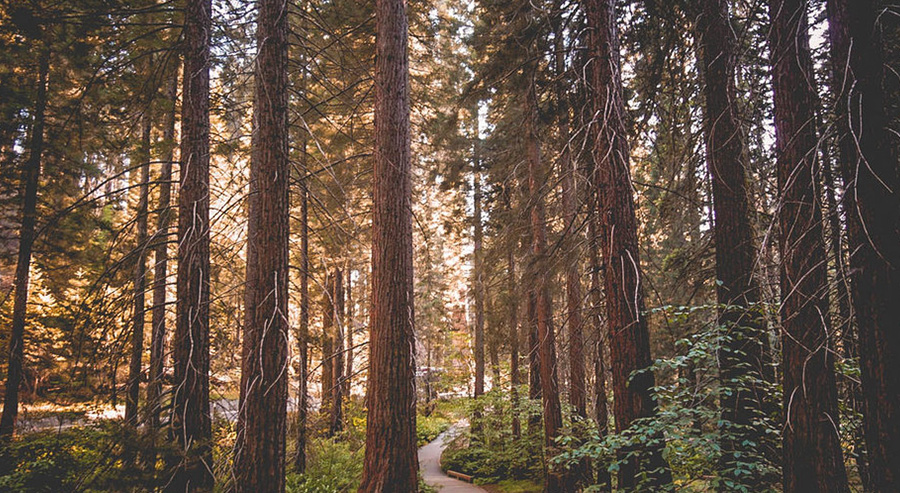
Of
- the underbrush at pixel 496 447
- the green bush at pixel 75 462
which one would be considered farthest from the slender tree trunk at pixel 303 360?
the underbrush at pixel 496 447

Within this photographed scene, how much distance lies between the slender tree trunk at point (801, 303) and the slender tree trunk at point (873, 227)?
405 millimetres

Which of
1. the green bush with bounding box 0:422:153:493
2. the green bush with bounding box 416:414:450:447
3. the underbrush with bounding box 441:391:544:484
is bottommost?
the green bush with bounding box 416:414:450:447

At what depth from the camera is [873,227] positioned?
2941 mm

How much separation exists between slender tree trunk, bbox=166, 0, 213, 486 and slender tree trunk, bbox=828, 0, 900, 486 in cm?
591

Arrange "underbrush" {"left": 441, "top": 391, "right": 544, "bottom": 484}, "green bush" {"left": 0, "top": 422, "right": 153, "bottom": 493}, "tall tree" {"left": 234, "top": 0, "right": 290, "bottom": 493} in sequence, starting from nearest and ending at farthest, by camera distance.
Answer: "green bush" {"left": 0, "top": 422, "right": 153, "bottom": 493} → "tall tree" {"left": 234, "top": 0, "right": 290, "bottom": 493} → "underbrush" {"left": 441, "top": 391, "right": 544, "bottom": 484}

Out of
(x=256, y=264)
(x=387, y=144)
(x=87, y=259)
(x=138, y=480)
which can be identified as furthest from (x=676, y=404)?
(x=87, y=259)

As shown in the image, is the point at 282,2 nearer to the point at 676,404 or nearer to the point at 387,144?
the point at 387,144

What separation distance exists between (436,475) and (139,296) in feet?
37.0

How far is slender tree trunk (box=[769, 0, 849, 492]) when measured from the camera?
11.5ft

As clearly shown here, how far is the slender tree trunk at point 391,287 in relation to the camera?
482 centimetres

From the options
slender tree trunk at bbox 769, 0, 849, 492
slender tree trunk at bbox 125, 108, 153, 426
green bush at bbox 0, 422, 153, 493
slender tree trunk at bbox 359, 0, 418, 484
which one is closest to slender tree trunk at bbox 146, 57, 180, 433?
slender tree trunk at bbox 125, 108, 153, 426

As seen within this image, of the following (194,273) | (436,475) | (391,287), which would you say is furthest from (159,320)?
(436,475)

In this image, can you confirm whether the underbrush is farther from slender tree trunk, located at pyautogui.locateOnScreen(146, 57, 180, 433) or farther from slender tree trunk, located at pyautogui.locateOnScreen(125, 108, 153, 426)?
slender tree trunk, located at pyautogui.locateOnScreen(125, 108, 153, 426)

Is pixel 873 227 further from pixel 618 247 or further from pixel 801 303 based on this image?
pixel 618 247
